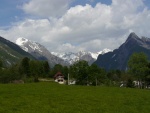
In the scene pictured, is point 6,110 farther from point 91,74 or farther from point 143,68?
point 91,74

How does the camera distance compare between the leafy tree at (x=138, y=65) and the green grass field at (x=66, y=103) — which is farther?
the leafy tree at (x=138, y=65)

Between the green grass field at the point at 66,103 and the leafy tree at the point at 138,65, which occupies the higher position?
the leafy tree at the point at 138,65

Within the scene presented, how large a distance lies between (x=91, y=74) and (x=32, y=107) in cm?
13196

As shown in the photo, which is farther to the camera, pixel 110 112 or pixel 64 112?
pixel 110 112

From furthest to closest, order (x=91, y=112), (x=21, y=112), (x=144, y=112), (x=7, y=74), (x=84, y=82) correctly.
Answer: (x=7, y=74)
(x=84, y=82)
(x=144, y=112)
(x=91, y=112)
(x=21, y=112)

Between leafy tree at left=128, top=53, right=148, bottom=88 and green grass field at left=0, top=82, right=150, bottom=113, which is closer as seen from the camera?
green grass field at left=0, top=82, right=150, bottom=113

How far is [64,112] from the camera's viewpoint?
28297 millimetres

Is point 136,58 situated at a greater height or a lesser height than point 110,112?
greater

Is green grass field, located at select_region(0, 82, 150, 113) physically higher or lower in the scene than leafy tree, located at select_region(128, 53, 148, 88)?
lower

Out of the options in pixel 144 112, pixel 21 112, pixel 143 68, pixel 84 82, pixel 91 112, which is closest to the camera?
pixel 21 112

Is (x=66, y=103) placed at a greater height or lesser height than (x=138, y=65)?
lesser

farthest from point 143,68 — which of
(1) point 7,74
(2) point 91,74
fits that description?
(1) point 7,74

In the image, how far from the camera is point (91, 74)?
161500mm

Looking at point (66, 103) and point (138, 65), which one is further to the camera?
point (138, 65)
